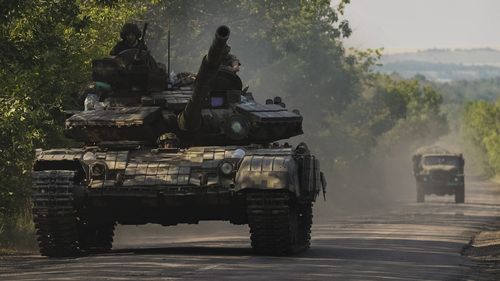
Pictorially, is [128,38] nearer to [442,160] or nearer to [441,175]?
[441,175]

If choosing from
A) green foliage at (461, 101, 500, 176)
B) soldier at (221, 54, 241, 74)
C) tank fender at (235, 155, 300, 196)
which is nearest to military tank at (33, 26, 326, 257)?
tank fender at (235, 155, 300, 196)

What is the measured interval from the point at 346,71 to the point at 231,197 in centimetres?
6137

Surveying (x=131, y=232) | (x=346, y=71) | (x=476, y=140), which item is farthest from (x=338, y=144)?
(x=476, y=140)

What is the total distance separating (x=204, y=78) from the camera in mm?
21188

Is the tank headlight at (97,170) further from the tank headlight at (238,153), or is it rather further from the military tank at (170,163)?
the tank headlight at (238,153)

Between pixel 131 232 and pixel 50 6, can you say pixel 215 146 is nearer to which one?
pixel 50 6

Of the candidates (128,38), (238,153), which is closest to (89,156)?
(238,153)

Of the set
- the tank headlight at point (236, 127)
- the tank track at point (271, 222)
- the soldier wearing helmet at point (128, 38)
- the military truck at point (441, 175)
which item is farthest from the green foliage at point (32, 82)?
the military truck at point (441, 175)

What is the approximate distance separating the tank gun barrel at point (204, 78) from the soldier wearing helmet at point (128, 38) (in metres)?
2.02

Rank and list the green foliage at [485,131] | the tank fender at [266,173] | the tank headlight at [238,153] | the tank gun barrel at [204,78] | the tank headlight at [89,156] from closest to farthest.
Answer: the tank gun barrel at [204,78] < the tank fender at [266,173] < the tank headlight at [238,153] < the tank headlight at [89,156] < the green foliage at [485,131]

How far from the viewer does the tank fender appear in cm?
2033

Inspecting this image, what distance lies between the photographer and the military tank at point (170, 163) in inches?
818

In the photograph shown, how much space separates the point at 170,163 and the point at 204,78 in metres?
1.41

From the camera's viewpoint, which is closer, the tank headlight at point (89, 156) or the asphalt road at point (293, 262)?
the asphalt road at point (293, 262)
